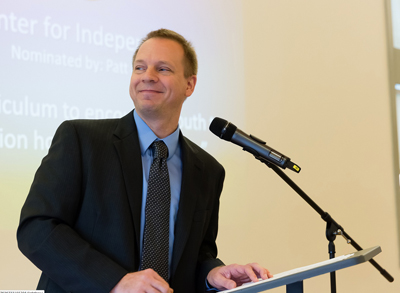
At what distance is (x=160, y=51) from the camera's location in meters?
2.09

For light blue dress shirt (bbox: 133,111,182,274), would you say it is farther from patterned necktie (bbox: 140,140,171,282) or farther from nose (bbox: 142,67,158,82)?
nose (bbox: 142,67,158,82)

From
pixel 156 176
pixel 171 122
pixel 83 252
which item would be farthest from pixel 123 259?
pixel 171 122

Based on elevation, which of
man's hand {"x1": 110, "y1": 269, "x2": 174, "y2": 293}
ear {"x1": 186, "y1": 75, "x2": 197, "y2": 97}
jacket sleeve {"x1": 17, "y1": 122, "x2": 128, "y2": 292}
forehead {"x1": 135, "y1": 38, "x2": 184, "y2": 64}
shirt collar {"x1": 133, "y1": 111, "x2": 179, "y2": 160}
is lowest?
man's hand {"x1": 110, "y1": 269, "x2": 174, "y2": 293}

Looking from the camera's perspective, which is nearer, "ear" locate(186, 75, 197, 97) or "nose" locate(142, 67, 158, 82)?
"nose" locate(142, 67, 158, 82)

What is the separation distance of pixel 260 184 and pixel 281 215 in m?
0.35

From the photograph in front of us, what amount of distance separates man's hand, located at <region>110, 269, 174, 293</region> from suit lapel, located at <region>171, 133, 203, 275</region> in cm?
38

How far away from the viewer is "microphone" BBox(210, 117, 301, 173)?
1730 mm

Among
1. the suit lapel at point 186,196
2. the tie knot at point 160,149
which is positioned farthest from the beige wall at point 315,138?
the tie knot at point 160,149

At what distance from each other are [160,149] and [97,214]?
0.41 meters

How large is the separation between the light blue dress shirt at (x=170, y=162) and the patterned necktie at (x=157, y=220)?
1.0 inches

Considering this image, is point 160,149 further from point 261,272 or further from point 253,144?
point 261,272

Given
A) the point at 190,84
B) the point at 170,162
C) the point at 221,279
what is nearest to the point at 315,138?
the point at 190,84

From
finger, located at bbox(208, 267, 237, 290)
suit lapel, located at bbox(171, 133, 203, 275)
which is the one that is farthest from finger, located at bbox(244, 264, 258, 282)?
suit lapel, located at bbox(171, 133, 203, 275)

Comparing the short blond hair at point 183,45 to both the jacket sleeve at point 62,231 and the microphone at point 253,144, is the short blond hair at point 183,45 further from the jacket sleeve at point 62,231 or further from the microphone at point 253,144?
the jacket sleeve at point 62,231
